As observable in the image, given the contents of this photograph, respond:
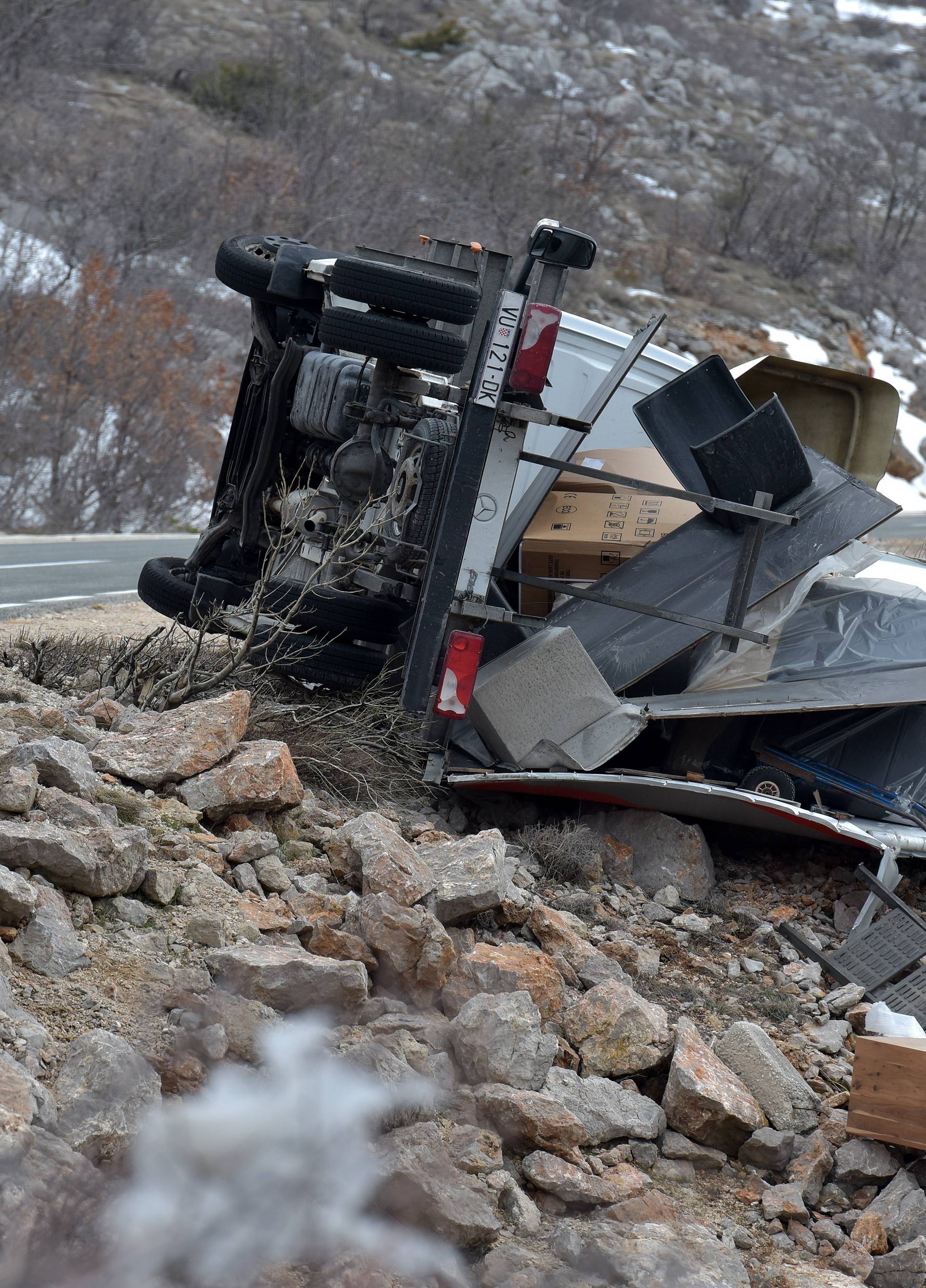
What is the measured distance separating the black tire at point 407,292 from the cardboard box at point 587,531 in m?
1.28

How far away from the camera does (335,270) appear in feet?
15.7

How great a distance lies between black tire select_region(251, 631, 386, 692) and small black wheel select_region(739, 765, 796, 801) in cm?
165

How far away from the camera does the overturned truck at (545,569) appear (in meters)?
4.81

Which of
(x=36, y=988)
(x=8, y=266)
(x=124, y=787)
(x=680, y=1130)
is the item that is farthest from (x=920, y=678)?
(x=8, y=266)

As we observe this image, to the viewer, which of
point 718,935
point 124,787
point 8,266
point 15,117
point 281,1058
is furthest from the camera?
point 15,117

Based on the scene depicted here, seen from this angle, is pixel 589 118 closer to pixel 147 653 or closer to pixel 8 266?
pixel 8 266

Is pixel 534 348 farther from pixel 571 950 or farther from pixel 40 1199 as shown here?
pixel 40 1199

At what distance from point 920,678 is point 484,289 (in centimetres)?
233

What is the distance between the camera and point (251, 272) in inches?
221

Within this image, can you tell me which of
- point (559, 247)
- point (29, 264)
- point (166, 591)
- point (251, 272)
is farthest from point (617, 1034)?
point (29, 264)

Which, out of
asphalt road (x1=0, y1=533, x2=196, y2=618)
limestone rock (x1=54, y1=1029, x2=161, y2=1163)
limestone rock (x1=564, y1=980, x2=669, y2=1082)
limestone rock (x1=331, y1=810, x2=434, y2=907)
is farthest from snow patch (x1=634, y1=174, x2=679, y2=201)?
limestone rock (x1=54, y1=1029, x2=161, y2=1163)

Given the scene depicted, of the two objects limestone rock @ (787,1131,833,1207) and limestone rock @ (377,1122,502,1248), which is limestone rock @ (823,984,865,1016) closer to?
limestone rock @ (787,1131,833,1207)

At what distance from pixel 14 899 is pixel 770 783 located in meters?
3.06

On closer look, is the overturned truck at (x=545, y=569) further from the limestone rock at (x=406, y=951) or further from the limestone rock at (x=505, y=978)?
the limestone rock at (x=406, y=951)
